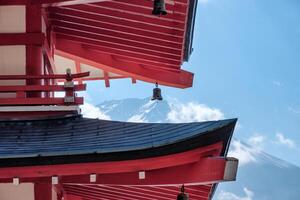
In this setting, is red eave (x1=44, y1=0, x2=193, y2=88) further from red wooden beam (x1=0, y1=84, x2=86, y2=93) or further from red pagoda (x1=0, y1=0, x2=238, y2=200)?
red wooden beam (x1=0, y1=84, x2=86, y2=93)

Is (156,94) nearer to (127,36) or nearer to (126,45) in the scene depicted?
(126,45)

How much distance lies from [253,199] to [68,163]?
158338 millimetres

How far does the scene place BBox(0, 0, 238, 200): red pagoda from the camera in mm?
8289

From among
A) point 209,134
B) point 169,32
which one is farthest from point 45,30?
point 209,134

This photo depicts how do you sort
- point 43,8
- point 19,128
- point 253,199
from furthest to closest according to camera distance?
point 253,199 < point 43,8 < point 19,128

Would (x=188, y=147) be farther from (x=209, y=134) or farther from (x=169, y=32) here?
(x=169, y=32)

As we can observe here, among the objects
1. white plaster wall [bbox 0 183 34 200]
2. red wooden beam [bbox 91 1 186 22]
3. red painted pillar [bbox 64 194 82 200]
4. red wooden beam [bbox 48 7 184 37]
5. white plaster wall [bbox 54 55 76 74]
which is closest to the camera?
white plaster wall [bbox 0 183 34 200]

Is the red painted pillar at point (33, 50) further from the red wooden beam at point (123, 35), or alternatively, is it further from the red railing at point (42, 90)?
the red wooden beam at point (123, 35)

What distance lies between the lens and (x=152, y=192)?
12344 millimetres

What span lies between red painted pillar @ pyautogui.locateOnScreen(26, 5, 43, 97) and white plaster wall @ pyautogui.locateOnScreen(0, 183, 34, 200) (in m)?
1.50

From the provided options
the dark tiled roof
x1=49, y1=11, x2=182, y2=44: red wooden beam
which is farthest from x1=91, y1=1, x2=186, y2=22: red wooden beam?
the dark tiled roof

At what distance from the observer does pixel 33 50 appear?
10.7 m

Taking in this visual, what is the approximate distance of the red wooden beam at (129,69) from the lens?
1347 cm

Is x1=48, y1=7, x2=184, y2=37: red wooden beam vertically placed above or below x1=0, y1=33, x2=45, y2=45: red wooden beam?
above
